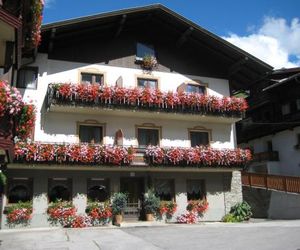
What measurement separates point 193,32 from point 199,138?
6263mm

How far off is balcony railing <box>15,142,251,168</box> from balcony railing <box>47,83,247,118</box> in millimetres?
2193

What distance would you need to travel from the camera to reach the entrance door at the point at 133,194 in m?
22.4

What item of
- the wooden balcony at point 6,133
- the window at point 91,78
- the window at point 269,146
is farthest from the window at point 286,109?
the wooden balcony at point 6,133

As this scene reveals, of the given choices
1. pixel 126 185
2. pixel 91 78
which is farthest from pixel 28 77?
pixel 126 185

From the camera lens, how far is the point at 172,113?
910 inches

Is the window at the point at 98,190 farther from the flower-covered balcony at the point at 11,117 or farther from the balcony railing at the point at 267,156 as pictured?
the balcony railing at the point at 267,156

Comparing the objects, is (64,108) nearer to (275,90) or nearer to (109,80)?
(109,80)

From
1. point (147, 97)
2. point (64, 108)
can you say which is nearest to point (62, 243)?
point (64, 108)

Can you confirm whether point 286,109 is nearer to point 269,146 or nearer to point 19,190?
point 269,146

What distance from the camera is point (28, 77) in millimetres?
22078

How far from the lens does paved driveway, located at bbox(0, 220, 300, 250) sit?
13.2 metres

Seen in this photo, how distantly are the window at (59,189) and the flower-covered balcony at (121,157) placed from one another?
1.37 metres

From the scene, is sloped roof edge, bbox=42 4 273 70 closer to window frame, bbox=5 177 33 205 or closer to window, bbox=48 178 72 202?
window frame, bbox=5 177 33 205

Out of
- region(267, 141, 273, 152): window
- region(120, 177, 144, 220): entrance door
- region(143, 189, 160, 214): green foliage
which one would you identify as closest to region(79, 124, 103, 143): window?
region(120, 177, 144, 220): entrance door
